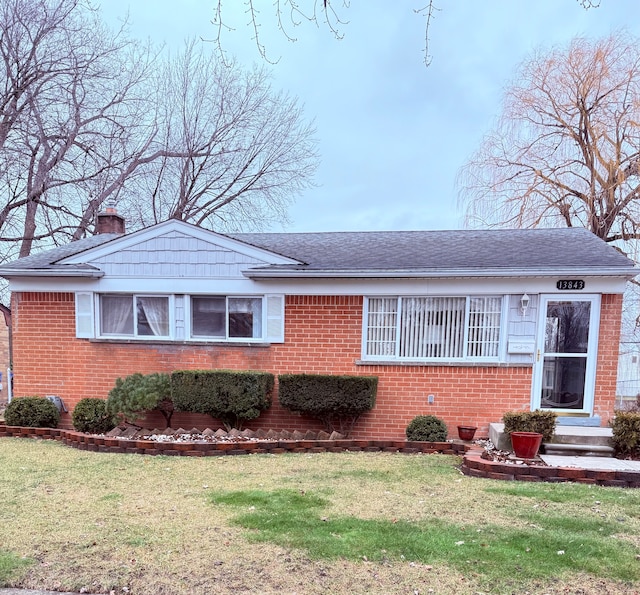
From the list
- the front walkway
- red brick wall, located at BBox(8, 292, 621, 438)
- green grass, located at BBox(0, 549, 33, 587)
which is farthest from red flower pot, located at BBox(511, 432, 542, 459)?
green grass, located at BBox(0, 549, 33, 587)

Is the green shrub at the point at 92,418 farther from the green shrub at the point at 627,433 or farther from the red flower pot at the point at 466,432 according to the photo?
the green shrub at the point at 627,433

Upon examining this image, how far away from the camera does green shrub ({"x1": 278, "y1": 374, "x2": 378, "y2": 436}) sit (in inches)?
261

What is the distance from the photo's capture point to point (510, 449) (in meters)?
5.93

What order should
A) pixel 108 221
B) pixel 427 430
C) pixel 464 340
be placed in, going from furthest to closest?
1. pixel 108 221
2. pixel 464 340
3. pixel 427 430

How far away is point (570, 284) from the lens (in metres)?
6.51

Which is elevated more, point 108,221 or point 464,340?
point 108,221

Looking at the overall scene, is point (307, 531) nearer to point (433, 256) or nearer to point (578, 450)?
point (578, 450)

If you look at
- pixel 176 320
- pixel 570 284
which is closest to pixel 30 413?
pixel 176 320

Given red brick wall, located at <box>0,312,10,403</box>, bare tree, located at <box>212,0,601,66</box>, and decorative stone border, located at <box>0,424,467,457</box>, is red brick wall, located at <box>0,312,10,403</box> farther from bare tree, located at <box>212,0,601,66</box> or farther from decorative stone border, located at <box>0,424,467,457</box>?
bare tree, located at <box>212,0,601,66</box>

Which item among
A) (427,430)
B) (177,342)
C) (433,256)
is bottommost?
(427,430)

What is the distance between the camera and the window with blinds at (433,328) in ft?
22.6

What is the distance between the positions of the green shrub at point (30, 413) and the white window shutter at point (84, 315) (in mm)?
1334

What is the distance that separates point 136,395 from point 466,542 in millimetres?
5439

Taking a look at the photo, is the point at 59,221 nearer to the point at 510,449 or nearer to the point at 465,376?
the point at 465,376
